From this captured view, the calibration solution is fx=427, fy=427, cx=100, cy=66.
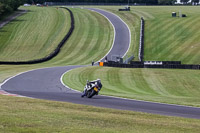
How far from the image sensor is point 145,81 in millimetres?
38469

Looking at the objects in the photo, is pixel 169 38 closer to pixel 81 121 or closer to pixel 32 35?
pixel 32 35

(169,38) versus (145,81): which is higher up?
(145,81)

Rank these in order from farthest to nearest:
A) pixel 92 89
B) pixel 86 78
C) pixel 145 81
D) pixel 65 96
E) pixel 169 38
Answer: pixel 169 38 → pixel 86 78 → pixel 145 81 → pixel 65 96 → pixel 92 89

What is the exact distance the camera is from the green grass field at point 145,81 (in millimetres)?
33125

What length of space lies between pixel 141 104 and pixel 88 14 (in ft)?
278

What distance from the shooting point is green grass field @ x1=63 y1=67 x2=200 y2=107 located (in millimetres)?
33125

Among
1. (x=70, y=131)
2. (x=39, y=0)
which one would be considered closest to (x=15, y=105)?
(x=70, y=131)

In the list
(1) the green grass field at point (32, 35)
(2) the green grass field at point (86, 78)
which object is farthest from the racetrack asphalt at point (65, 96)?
(1) the green grass field at point (32, 35)

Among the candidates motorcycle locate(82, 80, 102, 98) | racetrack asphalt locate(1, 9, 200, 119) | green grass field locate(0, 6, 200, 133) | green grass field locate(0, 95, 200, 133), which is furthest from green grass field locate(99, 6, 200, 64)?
green grass field locate(0, 95, 200, 133)

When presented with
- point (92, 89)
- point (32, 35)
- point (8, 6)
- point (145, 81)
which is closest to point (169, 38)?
point (32, 35)

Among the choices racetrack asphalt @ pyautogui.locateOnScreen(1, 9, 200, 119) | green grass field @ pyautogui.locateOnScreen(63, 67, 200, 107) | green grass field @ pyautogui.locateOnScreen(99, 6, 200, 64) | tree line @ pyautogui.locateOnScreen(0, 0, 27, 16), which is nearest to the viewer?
racetrack asphalt @ pyautogui.locateOnScreen(1, 9, 200, 119)

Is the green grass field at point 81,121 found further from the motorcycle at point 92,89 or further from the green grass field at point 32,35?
the green grass field at point 32,35

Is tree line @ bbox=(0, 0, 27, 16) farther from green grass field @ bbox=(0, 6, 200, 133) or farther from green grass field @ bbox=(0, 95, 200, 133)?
green grass field @ bbox=(0, 95, 200, 133)

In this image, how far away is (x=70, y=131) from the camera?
12047 mm
